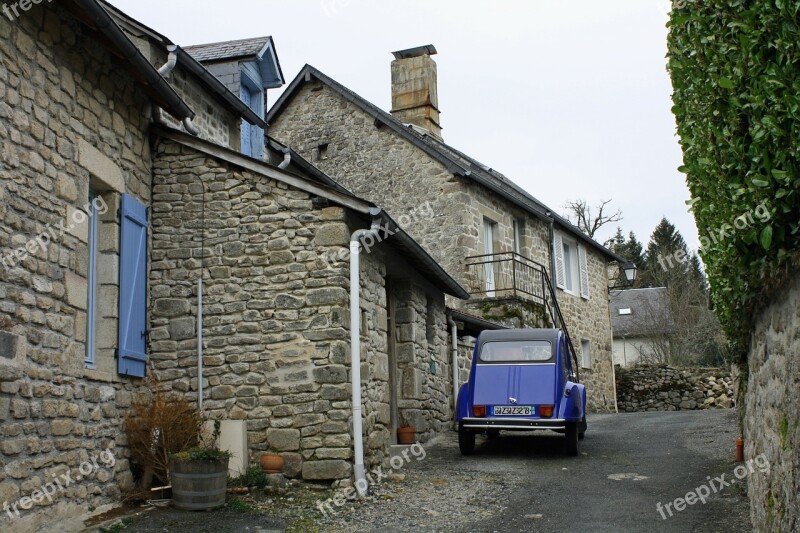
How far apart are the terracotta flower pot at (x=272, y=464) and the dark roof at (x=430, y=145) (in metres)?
9.94

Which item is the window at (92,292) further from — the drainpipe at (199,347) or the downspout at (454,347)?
the downspout at (454,347)

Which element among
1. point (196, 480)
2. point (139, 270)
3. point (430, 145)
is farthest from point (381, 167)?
point (196, 480)

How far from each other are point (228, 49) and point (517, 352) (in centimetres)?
659

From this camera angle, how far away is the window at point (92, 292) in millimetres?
7762

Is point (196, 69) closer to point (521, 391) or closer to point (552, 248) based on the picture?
point (521, 391)

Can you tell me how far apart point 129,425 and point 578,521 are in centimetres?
419

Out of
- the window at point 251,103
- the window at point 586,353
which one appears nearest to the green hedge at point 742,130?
the window at point 251,103

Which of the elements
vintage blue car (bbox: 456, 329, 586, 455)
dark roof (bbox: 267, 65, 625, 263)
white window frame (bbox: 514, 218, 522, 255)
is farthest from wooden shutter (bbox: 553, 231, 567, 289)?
vintage blue car (bbox: 456, 329, 586, 455)

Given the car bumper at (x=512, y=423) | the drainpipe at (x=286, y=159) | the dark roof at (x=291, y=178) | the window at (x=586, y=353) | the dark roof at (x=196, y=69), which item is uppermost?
the dark roof at (x=196, y=69)

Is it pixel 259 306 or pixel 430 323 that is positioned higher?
pixel 430 323

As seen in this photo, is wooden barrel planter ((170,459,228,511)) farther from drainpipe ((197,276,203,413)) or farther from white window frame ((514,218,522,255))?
white window frame ((514,218,522,255))

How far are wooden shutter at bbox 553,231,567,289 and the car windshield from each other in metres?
9.90

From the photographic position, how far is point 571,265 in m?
23.1

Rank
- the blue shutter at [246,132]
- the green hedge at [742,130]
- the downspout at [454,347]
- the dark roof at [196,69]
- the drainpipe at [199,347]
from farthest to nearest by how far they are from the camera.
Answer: the downspout at [454,347] < the blue shutter at [246,132] < the dark roof at [196,69] < the drainpipe at [199,347] < the green hedge at [742,130]
